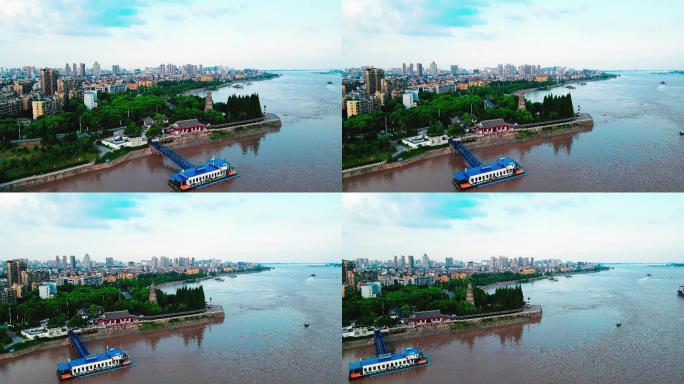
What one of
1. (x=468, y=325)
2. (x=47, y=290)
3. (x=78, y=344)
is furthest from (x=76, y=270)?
(x=468, y=325)

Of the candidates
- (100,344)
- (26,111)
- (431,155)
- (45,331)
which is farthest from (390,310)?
(26,111)

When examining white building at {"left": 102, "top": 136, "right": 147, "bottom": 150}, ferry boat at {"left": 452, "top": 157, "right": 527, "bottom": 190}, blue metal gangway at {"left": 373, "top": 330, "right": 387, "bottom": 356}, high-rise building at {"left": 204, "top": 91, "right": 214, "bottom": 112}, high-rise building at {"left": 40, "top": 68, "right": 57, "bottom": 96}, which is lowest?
blue metal gangway at {"left": 373, "top": 330, "right": 387, "bottom": 356}

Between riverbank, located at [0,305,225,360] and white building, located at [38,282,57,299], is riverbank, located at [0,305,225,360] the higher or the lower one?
the lower one

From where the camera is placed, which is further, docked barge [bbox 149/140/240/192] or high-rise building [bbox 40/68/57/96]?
high-rise building [bbox 40/68/57/96]

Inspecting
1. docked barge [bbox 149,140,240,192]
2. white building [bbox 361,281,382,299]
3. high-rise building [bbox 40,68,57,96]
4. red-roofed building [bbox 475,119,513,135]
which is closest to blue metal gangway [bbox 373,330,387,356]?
white building [bbox 361,281,382,299]

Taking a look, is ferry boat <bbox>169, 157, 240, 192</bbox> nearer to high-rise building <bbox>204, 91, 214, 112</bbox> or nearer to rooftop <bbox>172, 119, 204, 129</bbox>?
rooftop <bbox>172, 119, 204, 129</bbox>

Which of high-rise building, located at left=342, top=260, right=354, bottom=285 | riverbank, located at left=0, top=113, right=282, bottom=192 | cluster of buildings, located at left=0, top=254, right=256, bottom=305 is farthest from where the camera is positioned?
cluster of buildings, located at left=0, top=254, right=256, bottom=305
